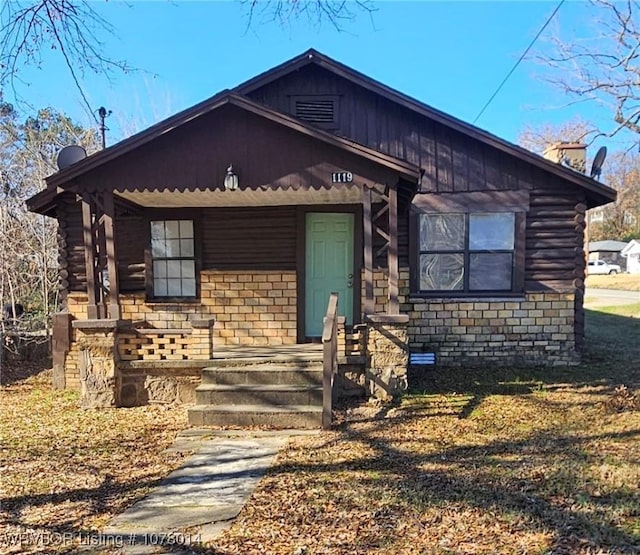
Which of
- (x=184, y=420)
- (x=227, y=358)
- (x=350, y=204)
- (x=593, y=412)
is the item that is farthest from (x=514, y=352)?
(x=184, y=420)

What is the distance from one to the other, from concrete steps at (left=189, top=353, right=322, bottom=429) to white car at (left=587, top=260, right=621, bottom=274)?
60.5m

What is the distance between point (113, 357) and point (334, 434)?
325cm

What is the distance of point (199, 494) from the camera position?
3.86 m

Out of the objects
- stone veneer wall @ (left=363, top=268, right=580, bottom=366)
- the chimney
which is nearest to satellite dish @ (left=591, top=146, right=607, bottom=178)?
the chimney

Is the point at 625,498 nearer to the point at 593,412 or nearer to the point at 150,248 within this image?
the point at 593,412

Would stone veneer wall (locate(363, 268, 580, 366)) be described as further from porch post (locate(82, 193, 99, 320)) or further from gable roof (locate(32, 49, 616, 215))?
porch post (locate(82, 193, 99, 320))

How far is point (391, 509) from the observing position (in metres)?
3.46

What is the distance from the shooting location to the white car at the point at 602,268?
55875 mm

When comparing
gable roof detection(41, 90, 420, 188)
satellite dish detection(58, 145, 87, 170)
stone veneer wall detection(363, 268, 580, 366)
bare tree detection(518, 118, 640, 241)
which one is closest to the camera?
gable roof detection(41, 90, 420, 188)

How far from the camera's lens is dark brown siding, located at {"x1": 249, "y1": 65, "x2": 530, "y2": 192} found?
318 inches

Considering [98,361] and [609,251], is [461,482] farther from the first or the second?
[609,251]

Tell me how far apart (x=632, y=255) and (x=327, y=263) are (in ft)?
204

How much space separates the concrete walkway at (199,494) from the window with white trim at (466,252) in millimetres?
4183

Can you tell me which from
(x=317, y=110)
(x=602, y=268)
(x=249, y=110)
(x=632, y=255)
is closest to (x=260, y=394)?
(x=249, y=110)
